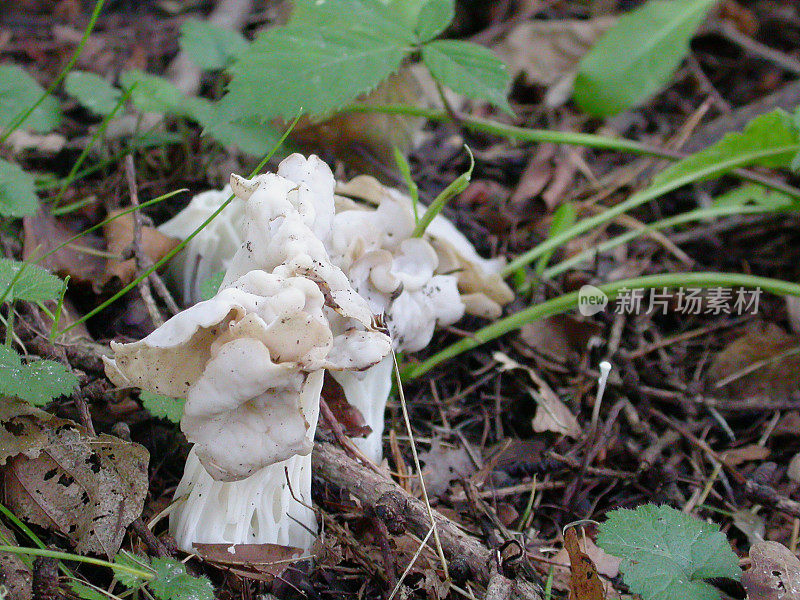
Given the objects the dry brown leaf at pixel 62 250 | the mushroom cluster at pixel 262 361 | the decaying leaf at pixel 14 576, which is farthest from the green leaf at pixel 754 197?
the decaying leaf at pixel 14 576

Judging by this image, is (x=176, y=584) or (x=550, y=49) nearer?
(x=176, y=584)

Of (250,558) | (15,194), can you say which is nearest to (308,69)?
(15,194)

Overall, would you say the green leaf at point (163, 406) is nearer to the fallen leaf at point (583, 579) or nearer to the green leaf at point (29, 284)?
the green leaf at point (29, 284)

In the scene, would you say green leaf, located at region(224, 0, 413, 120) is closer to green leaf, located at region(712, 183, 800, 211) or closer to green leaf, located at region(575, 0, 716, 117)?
green leaf, located at region(575, 0, 716, 117)

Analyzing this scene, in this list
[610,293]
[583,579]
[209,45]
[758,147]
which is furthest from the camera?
[209,45]

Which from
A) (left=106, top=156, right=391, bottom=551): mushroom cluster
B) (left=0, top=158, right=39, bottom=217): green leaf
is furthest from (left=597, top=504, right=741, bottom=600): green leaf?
(left=0, top=158, right=39, bottom=217): green leaf

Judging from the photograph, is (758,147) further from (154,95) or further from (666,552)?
(154,95)
